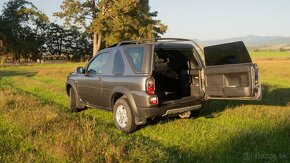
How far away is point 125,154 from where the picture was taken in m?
Result: 5.30

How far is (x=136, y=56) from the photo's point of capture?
7223mm

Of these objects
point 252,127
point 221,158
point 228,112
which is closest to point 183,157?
point 221,158

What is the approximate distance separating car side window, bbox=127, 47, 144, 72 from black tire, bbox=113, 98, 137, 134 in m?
0.80

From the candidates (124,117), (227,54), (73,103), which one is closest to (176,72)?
(227,54)

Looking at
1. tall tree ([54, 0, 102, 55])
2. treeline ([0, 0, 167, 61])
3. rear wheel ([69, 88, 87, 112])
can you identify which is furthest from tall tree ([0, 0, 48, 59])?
rear wheel ([69, 88, 87, 112])

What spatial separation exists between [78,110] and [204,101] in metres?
4.23

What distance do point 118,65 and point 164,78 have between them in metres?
1.14

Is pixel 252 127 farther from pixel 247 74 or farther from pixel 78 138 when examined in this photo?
pixel 78 138

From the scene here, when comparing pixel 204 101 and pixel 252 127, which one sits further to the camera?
pixel 204 101

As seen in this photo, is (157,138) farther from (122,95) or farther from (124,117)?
(122,95)

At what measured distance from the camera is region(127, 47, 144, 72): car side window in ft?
23.1

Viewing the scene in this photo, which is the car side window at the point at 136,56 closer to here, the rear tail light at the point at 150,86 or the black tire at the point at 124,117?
the rear tail light at the point at 150,86

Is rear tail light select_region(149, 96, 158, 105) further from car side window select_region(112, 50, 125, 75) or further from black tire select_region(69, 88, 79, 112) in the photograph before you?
black tire select_region(69, 88, 79, 112)

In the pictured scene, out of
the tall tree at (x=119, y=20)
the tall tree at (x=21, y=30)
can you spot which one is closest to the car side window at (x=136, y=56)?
the tall tree at (x=119, y=20)
